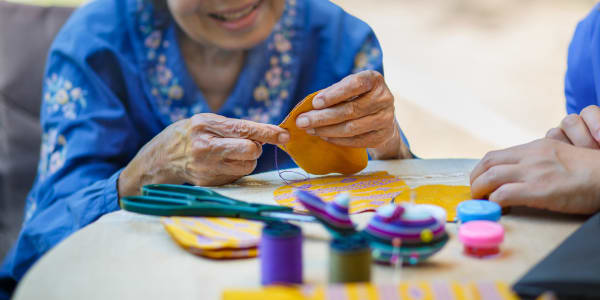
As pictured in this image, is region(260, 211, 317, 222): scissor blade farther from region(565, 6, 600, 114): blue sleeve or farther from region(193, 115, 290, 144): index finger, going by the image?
region(565, 6, 600, 114): blue sleeve

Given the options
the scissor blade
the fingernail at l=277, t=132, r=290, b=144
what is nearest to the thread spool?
the scissor blade

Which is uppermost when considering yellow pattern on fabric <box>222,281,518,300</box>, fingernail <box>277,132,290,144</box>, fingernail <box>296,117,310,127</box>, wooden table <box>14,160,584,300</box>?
yellow pattern on fabric <box>222,281,518,300</box>

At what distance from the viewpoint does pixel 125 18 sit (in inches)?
63.1

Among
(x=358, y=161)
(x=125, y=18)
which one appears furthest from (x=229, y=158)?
(x=125, y=18)

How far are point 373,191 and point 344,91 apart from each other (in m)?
0.21

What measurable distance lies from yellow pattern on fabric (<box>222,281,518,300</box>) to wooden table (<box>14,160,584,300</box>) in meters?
0.09

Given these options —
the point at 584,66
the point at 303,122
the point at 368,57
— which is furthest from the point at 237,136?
the point at 584,66

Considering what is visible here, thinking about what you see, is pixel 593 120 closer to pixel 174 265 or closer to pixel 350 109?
pixel 350 109

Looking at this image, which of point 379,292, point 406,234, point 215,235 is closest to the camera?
point 379,292

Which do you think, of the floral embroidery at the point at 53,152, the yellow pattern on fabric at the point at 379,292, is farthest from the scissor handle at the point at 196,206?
the floral embroidery at the point at 53,152

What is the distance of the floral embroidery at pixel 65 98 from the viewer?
1468mm

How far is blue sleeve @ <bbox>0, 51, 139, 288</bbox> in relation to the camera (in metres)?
1.28

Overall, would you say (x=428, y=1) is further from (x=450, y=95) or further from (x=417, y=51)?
(x=450, y=95)

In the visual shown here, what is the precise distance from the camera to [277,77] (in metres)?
1.71
